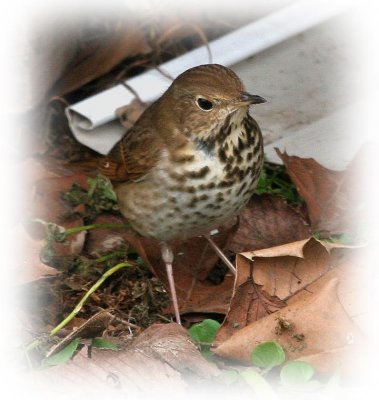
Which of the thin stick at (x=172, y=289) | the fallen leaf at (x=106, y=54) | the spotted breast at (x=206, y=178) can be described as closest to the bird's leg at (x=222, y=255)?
the thin stick at (x=172, y=289)

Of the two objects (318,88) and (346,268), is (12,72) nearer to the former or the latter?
(318,88)

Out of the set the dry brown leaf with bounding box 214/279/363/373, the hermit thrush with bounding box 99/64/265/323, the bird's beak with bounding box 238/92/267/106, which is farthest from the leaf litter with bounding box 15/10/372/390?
the bird's beak with bounding box 238/92/267/106

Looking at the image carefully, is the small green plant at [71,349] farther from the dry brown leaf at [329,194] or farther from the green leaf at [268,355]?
the dry brown leaf at [329,194]

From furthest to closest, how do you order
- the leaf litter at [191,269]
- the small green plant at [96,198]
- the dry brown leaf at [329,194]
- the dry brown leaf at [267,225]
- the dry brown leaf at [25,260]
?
the small green plant at [96,198], the dry brown leaf at [329,194], the dry brown leaf at [267,225], the dry brown leaf at [25,260], the leaf litter at [191,269]

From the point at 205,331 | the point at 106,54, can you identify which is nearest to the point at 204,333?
the point at 205,331

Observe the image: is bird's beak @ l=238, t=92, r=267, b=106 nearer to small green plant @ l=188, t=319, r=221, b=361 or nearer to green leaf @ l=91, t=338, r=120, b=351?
small green plant @ l=188, t=319, r=221, b=361

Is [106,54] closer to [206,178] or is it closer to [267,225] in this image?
[267,225]
